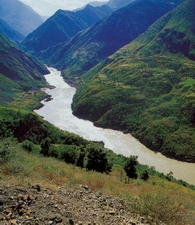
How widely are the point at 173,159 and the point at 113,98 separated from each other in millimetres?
63988

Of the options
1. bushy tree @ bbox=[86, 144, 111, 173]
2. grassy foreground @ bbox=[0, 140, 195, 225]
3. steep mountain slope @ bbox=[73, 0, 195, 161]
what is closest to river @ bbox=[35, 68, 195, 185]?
steep mountain slope @ bbox=[73, 0, 195, 161]

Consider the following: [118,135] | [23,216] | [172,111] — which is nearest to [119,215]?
[23,216]

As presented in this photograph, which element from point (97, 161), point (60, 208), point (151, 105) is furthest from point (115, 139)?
point (60, 208)

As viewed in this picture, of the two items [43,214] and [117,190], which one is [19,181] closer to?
[43,214]

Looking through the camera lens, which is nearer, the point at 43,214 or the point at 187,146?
the point at 43,214

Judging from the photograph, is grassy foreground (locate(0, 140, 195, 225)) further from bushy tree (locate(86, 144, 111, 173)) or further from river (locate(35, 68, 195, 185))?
river (locate(35, 68, 195, 185))

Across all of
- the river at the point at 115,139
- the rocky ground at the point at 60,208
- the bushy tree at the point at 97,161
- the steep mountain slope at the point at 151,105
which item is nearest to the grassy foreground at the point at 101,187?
the rocky ground at the point at 60,208

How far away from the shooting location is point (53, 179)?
1027 inches

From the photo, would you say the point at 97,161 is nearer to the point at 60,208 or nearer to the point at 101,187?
the point at 101,187

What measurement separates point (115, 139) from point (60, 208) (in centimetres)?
11095

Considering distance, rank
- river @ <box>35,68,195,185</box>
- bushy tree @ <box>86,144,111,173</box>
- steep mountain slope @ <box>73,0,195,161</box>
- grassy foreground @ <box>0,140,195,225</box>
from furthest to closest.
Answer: steep mountain slope @ <box>73,0,195,161</box>, river @ <box>35,68,195,185</box>, bushy tree @ <box>86,144,111,173</box>, grassy foreground @ <box>0,140,195,225</box>

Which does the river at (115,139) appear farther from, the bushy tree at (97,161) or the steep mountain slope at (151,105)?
the bushy tree at (97,161)

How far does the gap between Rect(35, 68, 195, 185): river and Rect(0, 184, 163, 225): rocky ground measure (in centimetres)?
7758

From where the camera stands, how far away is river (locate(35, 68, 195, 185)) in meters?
103
